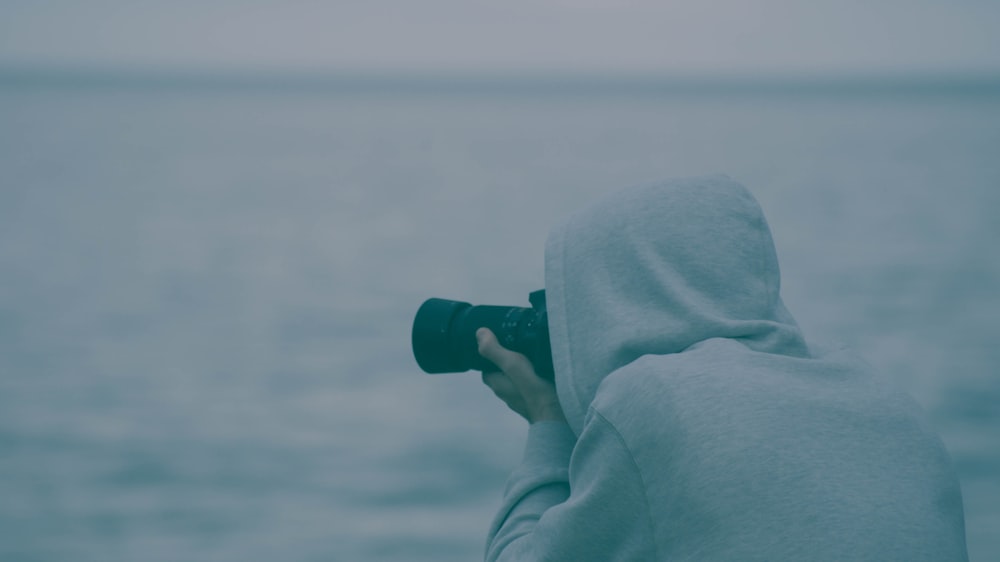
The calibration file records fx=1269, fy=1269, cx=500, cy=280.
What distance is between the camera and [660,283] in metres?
1.12

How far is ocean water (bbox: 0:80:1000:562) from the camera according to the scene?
4785mm

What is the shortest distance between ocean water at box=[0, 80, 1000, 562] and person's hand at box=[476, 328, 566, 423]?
2936 millimetres

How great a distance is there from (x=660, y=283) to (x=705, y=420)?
0.17 metres

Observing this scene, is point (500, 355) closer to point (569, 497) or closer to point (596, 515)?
point (569, 497)

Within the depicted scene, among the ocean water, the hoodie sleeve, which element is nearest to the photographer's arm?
the hoodie sleeve

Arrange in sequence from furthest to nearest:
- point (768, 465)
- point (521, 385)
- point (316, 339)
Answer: point (316, 339)
point (521, 385)
point (768, 465)

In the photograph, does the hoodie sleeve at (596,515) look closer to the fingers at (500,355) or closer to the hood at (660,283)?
the hood at (660,283)

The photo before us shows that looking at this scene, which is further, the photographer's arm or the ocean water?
the ocean water

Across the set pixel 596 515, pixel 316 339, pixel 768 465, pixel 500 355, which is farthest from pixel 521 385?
pixel 316 339

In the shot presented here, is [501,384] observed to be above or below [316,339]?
below

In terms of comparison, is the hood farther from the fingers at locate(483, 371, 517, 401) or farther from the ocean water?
the ocean water

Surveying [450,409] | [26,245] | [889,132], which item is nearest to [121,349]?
[450,409]

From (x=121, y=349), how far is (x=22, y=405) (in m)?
1.33

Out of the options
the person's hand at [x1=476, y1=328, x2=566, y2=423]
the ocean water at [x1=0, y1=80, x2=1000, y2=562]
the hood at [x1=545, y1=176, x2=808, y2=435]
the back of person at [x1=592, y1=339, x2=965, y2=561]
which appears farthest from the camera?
the ocean water at [x1=0, y1=80, x2=1000, y2=562]
